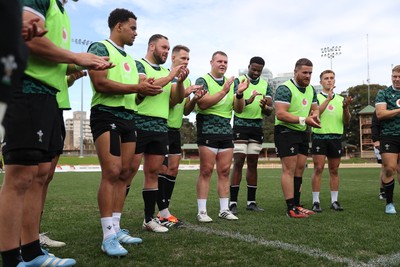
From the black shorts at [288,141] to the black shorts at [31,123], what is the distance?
4.09 metres

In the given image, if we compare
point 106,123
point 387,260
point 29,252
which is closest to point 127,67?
point 106,123

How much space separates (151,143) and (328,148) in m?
3.75

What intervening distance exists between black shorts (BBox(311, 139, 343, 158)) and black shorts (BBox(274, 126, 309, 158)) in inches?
26.9

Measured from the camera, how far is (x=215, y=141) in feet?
18.9

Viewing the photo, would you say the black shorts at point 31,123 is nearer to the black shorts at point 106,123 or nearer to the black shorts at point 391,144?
the black shorts at point 106,123

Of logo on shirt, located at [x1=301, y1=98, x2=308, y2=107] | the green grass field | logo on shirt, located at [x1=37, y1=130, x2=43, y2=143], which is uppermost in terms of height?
logo on shirt, located at [x1=301, y1=98, x2=308, y2=107]

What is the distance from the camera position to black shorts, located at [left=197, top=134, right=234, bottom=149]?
18.9ft

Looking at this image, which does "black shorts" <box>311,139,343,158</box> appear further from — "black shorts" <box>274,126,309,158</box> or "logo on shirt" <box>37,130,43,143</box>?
"logo on shirt" <box>37,130,43,143</box>

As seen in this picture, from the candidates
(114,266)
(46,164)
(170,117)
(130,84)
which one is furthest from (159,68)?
(114,266)

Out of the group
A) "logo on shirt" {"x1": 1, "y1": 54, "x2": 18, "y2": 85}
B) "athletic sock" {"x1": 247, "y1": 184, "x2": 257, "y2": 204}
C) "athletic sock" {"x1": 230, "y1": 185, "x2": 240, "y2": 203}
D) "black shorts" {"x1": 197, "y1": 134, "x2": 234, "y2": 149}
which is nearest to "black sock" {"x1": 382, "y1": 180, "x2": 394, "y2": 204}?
"athletic sock" {"x1": 247, "y1": 184, "x2": 257, "y2": 204}

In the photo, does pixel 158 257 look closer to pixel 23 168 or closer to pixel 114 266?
pixel 114 266

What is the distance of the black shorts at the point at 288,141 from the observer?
616 centimetres

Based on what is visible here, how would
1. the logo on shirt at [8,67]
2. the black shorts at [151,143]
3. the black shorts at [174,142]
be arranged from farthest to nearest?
1. the black shorts at [174,142]
2. the black shorts at [151,143]
3. the logo on shirt at [8,67]

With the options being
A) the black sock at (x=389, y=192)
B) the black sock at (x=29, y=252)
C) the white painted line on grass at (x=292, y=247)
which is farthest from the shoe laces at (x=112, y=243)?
the black sock at (x=389, y=192)
